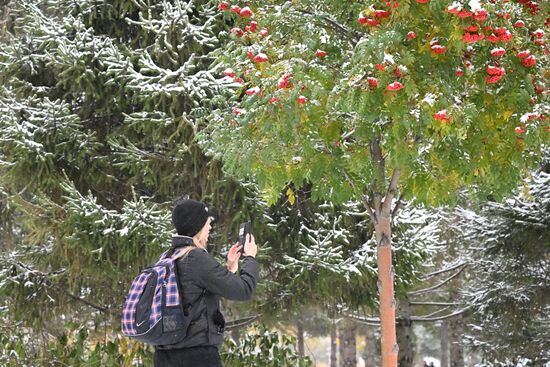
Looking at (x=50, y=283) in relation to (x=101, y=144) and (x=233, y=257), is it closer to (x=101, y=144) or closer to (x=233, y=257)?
(x=101, y=144)

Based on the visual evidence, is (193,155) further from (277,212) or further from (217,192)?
(277,212)

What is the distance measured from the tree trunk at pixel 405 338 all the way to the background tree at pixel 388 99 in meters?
7.39

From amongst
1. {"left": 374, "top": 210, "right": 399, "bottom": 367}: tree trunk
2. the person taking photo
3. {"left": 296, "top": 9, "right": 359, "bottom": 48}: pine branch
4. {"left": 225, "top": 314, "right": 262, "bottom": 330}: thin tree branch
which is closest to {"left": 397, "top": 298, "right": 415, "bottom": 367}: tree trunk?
{"left": 225, "top": 314, "right": 262, "bottom": 330}: thin tree branch

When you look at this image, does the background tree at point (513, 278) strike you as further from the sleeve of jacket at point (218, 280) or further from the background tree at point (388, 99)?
the sleeve of jacket at point (218, 280)

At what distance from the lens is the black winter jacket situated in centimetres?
407

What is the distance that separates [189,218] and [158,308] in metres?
0.55

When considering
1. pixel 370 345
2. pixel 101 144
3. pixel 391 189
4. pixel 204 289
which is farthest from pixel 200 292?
pixel 370 345

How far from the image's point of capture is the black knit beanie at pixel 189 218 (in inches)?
168

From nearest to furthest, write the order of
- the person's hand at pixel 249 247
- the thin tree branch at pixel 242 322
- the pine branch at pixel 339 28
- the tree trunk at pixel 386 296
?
1. the person's hand at pixel 249 247
2. the pine branch at pixel 339 28
3. the tree trunk at pixel 386 296
4. the thin tree branch at pixel 242 322

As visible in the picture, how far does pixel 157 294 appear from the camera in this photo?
4102 mm

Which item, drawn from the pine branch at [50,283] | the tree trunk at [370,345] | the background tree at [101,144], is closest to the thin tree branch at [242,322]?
the background tree at [101,144]

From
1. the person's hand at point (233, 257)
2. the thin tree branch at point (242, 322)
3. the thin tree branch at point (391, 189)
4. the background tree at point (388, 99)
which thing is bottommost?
the thin tree branch at point (242, 322)

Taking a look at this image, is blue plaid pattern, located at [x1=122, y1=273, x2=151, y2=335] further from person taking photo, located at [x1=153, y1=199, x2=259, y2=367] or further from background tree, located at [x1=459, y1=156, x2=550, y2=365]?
background tree, located at [x1=459, y1=156, x2=550, y2=365]

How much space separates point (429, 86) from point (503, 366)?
8.99m
